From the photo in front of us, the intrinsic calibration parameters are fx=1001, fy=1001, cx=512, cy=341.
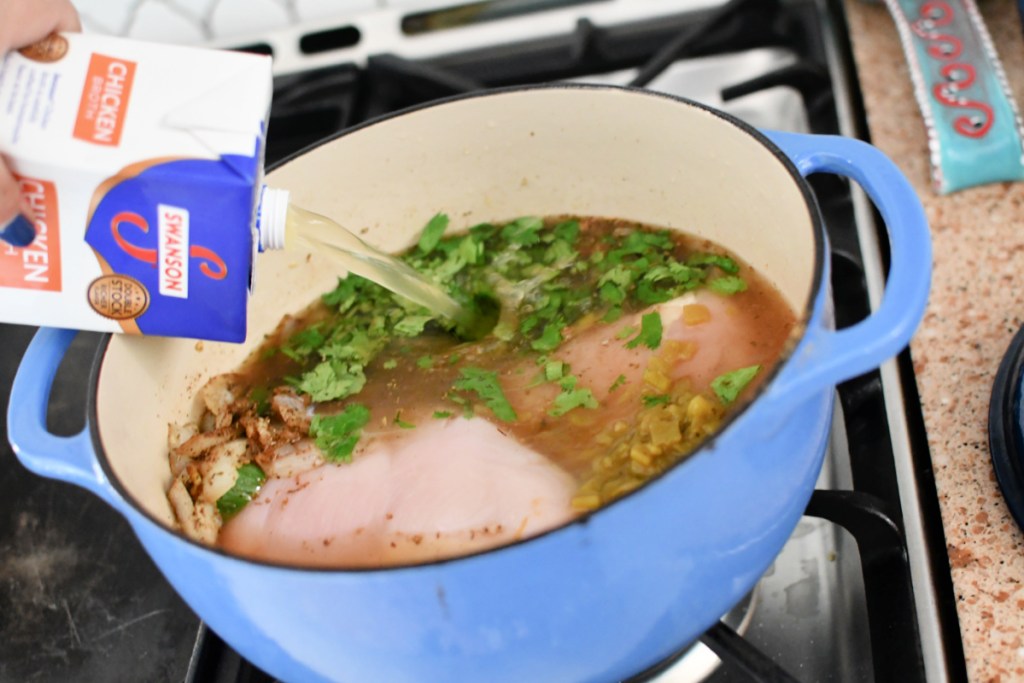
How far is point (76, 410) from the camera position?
1095 millimetres

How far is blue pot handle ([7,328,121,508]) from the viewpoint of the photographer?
0.67 metres

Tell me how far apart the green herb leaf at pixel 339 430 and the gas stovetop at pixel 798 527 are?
0.59 ft

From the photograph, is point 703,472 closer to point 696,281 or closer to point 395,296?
point 696,281

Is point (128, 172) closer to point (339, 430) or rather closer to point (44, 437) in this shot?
point (44, 437)

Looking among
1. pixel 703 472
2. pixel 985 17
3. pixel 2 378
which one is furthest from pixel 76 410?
pixel 985 17

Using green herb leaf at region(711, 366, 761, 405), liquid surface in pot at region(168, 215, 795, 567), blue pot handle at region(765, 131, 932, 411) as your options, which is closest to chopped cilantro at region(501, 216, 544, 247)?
liquid surface in pot at region(168, 215, 795, 567)

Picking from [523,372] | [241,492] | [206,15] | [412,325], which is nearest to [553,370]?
[523,372]

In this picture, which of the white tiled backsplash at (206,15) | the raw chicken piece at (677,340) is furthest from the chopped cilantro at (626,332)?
the white tiled backsplash at (206,15)

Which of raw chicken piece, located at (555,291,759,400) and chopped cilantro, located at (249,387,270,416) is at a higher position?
raw chicken piece, located at (555,291,759,400)

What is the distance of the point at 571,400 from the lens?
0.88 metres

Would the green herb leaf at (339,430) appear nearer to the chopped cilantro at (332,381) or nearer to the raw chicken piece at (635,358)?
the chopped cilantro at (332,381)

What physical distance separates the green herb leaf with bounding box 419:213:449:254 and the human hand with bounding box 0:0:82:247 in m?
0.46

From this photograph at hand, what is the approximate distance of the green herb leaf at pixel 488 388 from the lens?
0.89 metres

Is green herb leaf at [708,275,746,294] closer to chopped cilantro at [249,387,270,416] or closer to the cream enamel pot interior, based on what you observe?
the cream enamel pot interior
